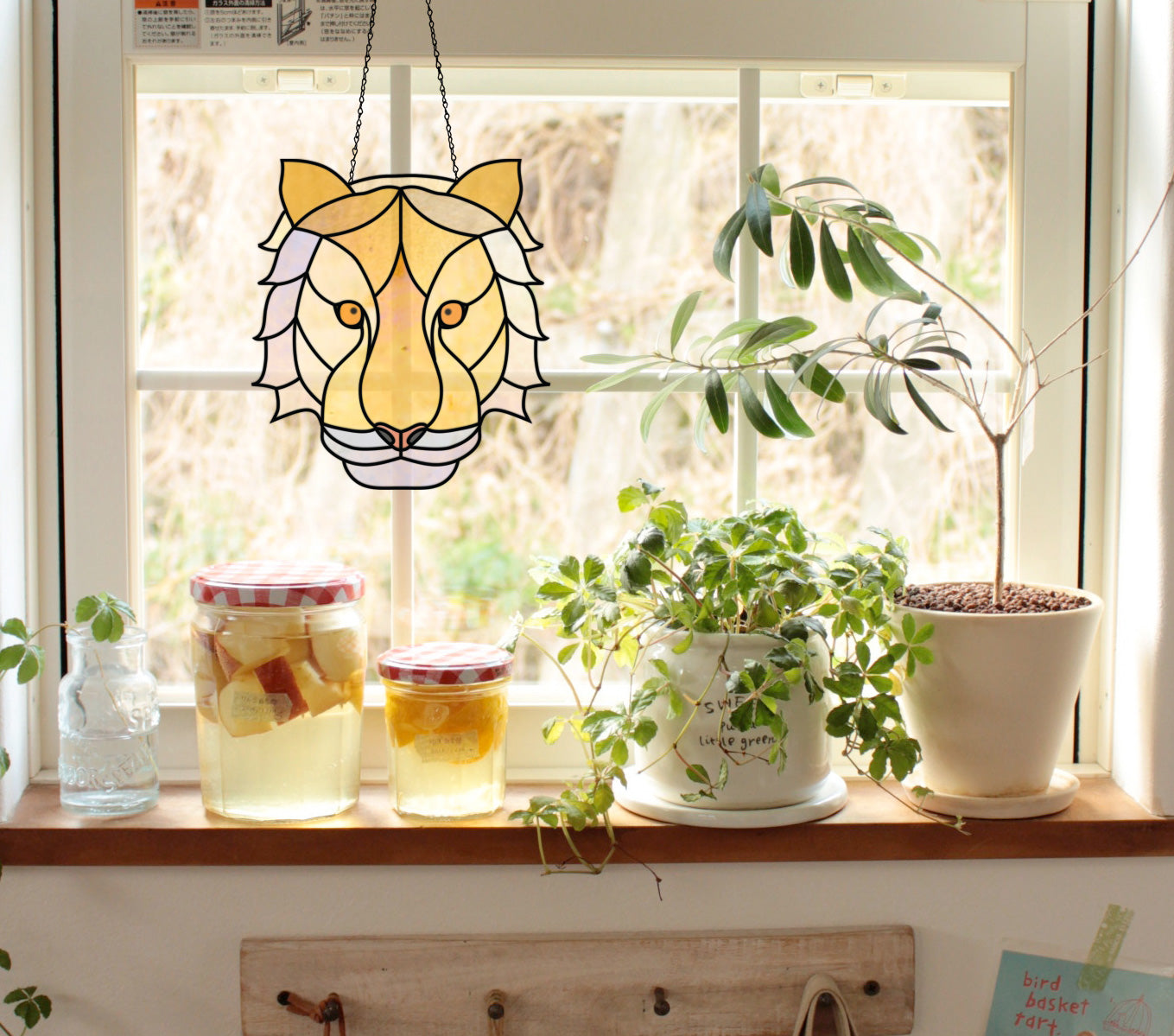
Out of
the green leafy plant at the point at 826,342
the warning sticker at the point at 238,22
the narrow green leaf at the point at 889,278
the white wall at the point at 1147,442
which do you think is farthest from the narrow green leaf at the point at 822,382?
the warning sticker at the point at 238,22

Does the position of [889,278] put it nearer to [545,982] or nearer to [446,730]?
[446,730]

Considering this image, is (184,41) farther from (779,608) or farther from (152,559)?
(779,608)

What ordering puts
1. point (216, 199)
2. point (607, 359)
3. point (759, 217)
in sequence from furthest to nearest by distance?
point (216, 199) < point (607, 359) < point (759, 217)

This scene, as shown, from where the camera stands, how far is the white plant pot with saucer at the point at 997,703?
1.03 meters

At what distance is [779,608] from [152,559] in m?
0.73

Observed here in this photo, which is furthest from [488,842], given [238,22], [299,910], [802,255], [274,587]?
[238,22]

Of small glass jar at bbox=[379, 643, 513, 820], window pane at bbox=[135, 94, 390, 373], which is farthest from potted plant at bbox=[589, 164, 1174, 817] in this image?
window pane at bbox=[135, 94, 390, 373]

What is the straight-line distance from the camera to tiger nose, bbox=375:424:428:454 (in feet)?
3.81

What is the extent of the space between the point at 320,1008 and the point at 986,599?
79cm

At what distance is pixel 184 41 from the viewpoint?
116 cm

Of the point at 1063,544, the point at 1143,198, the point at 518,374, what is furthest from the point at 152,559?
the point at 1143,198

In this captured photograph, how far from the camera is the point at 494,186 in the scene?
115cm

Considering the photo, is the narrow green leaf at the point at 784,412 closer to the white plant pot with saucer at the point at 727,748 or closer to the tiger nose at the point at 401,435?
the white plant pot with saucer at the point at 727,748

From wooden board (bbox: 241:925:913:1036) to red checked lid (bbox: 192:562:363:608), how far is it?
0.35m
